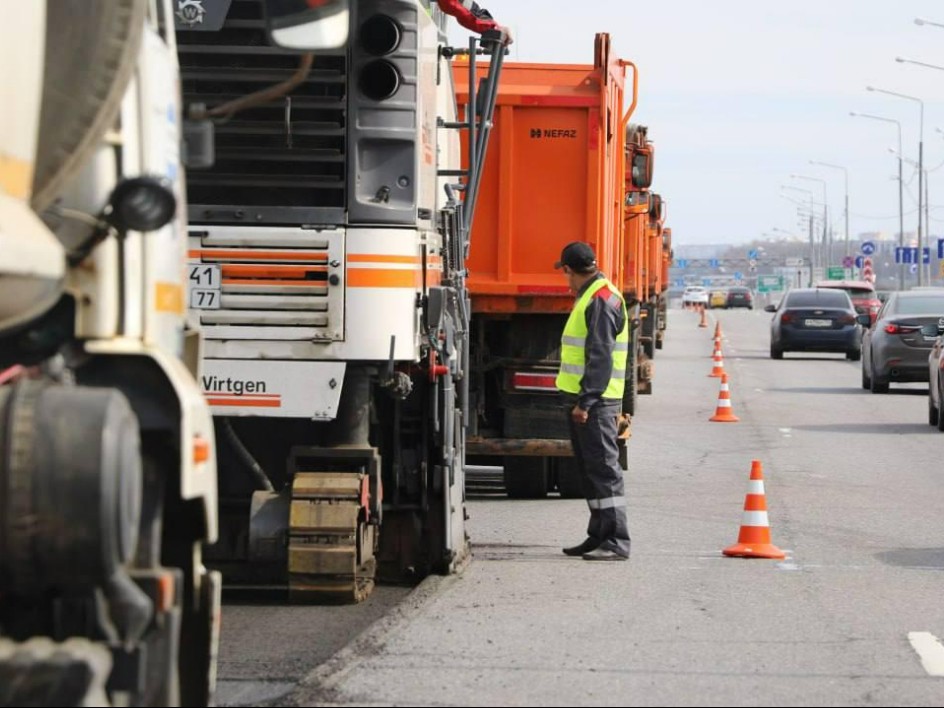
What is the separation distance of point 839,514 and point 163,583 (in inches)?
388

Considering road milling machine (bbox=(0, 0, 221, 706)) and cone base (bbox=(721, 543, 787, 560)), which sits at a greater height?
road milling machine (bbox=(0, 0, 221, 706))

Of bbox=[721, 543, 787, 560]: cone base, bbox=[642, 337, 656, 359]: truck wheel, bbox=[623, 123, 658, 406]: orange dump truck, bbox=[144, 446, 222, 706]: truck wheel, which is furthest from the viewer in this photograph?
bbox=[642, 337, 656, 359]: truck wheel

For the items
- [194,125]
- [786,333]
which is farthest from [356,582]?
[786,333]

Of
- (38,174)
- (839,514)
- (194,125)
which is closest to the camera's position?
(38,174)

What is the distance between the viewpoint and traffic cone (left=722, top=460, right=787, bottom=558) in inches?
487

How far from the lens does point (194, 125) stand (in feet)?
21.1

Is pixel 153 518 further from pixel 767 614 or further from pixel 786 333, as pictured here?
pixel 786 333

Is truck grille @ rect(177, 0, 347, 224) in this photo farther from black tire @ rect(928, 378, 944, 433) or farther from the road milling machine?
black tire @ rect(928, 378, 944, 433)

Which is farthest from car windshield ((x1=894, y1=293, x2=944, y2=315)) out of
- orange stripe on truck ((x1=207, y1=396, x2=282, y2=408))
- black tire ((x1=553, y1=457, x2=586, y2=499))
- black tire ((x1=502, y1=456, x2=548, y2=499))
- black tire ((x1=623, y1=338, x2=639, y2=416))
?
orange stripe on truck ((x1=207, y1=396, x2=282, y2=408))

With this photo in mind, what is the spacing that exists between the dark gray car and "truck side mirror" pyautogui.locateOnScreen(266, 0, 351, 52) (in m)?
23.5

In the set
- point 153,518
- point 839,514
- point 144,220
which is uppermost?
point 144,220

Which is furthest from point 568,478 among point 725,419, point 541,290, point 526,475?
point 725,419

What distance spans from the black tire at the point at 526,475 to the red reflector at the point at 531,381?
2.26 ft

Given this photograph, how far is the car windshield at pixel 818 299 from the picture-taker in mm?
41469
